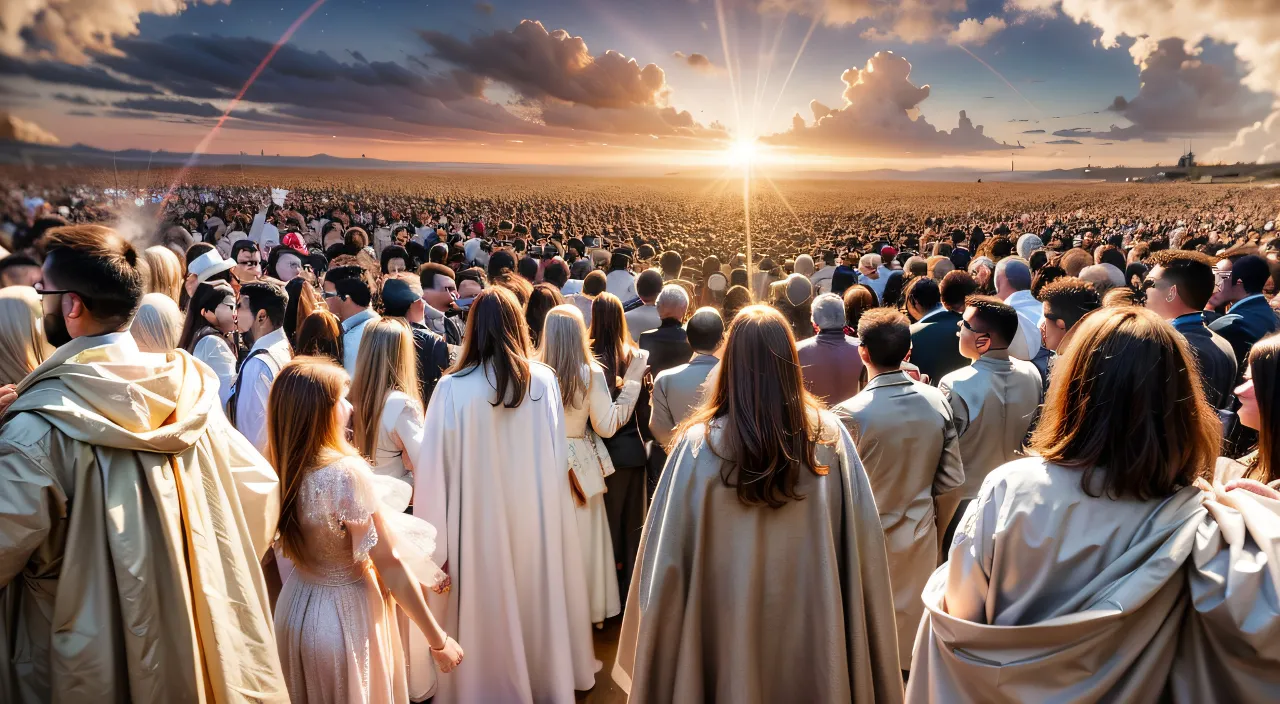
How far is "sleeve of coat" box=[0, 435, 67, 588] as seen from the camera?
1.51m

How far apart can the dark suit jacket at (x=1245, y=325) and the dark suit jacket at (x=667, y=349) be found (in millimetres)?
3646

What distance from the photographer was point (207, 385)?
6.44 feet

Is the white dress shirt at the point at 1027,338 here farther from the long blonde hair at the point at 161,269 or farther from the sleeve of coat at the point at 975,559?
the long blonde hair at the point at 161,269

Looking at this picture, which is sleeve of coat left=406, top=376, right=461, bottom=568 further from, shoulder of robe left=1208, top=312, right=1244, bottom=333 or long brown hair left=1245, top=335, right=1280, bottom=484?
shoulder of robe left=1208, top=312, right=1244, bottom=333

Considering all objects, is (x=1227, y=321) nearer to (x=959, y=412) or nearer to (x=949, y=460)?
(x=959, y=412)

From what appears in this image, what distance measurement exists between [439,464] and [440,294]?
264 cm

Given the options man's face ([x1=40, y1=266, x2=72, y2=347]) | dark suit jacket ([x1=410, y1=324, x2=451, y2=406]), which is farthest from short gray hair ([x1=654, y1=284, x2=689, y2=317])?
man's face ([x1=40, y1=266, x2=72, y2=347])

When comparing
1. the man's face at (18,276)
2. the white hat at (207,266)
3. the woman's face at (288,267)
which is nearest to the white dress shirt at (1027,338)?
the man's face at (18,276)

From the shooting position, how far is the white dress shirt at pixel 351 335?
159 inches

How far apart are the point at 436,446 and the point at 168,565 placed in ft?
4.40

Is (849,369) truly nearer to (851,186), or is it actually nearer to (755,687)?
(755,687)

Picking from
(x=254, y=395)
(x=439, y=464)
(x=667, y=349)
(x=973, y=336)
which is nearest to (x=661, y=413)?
(x=667, y=349)

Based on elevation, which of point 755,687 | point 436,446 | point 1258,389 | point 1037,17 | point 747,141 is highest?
point 1037,17

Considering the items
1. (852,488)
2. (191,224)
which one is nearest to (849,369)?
(852,488)
